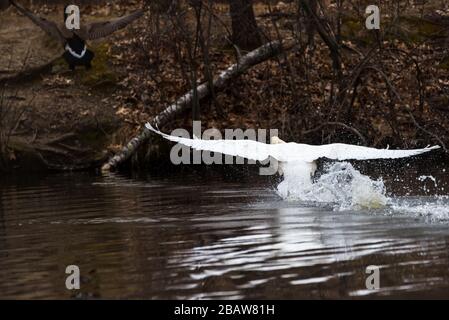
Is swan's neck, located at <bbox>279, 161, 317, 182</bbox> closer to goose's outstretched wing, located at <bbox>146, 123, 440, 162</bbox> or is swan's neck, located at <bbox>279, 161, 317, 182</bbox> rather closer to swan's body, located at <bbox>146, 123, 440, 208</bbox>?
swan's body, located at <bbox>146, 123, 440, 208</bbox>

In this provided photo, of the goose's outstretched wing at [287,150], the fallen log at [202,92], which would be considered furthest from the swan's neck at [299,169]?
the fallen log at [202,92]

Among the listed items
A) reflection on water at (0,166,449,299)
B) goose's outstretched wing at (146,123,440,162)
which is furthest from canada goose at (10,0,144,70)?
goose's outstretched wing at (146,123,440,162)

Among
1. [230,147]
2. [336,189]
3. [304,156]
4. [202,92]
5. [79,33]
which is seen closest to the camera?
[230,147]

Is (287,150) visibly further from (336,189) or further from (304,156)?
(336,189)

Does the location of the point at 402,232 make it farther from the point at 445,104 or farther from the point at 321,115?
the point at 445,104

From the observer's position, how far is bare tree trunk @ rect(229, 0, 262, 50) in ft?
78.5

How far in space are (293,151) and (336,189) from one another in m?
1.00

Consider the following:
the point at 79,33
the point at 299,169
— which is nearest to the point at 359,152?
the point at 299,169

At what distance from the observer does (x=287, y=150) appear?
566 inches

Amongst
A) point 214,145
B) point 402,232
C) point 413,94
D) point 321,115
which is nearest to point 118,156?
point 321,115

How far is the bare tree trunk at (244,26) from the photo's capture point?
23.9 m

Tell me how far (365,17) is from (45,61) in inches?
333

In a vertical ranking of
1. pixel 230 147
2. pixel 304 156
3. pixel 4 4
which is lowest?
pixel 304 156
